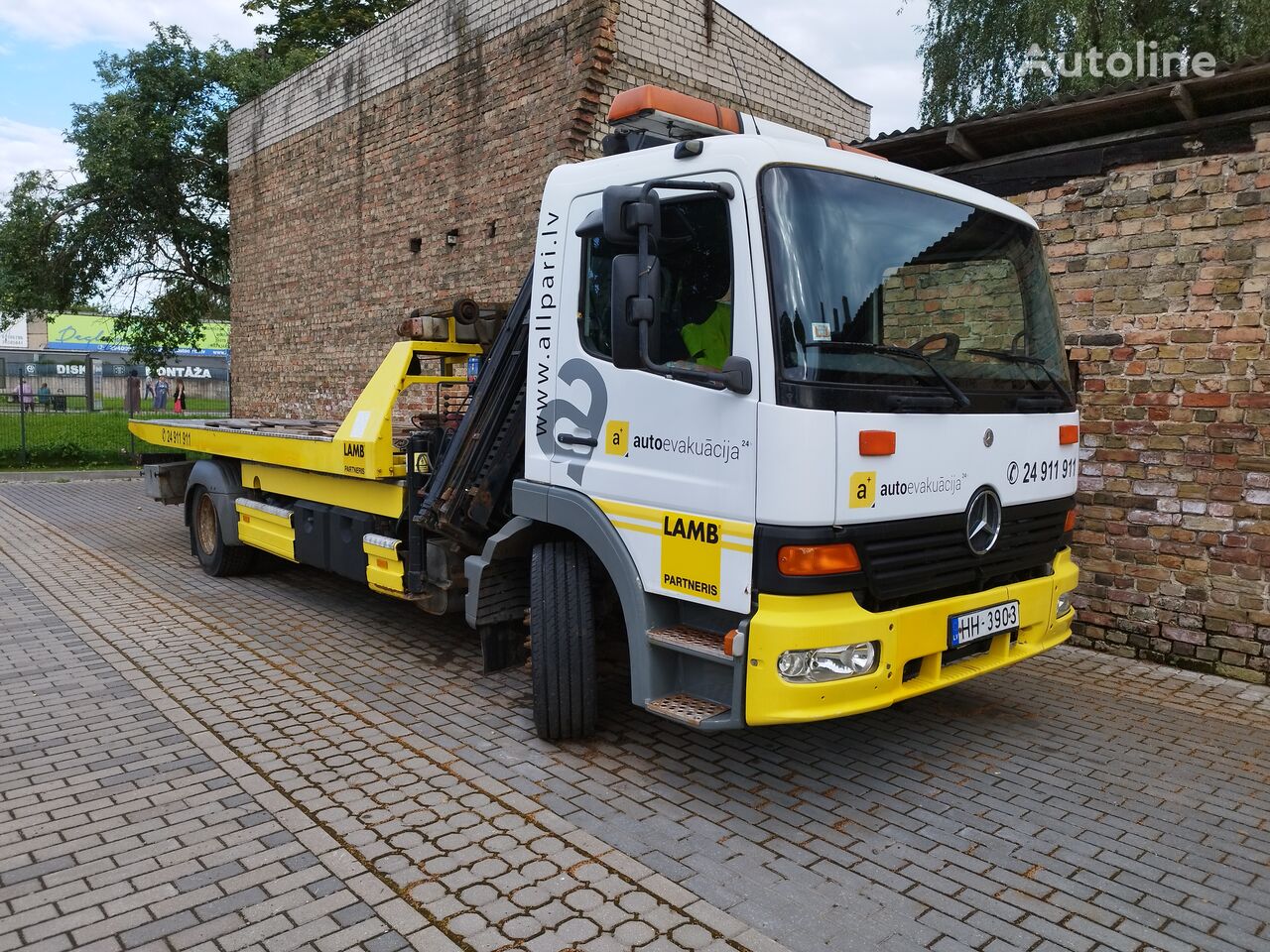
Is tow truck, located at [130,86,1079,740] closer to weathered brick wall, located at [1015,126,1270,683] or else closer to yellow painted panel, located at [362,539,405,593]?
yellow painted panel, located at [362,539,405,593]

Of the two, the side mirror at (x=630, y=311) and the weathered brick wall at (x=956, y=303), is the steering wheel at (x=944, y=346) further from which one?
the side mirror at (x=630, y=311)

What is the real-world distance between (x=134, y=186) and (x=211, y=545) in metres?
11.9

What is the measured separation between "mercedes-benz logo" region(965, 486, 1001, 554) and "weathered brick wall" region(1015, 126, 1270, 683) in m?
2.64

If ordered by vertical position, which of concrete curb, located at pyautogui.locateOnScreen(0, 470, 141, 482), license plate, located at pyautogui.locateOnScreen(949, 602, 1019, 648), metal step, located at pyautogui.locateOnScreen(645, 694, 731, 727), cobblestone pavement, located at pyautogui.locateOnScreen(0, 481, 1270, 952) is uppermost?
license plate, located at pyautogui.locateOnScreen(949, 602, 1019, 648)

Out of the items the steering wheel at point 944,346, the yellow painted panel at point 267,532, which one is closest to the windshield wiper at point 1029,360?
the steering wheel at point 944,346

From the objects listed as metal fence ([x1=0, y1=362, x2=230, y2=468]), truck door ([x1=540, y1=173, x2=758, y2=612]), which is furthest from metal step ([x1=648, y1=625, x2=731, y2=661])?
metal fence ([x1=0, y1=362, x2=230, y2=468])

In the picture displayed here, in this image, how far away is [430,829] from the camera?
371 cm

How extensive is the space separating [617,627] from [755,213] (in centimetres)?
220

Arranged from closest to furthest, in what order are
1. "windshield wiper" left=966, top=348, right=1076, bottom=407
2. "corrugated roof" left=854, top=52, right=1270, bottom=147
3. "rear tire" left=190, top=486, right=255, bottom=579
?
"windshield wiper" left=966, top=348, right=1076, bottom=407 < "corrugated roof" left=854, top=52, right=1270, bottom=147 < "rear tire" left=190, top=486, right=255, bottom=579

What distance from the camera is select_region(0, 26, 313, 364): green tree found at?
17172mm

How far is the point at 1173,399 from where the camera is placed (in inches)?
235

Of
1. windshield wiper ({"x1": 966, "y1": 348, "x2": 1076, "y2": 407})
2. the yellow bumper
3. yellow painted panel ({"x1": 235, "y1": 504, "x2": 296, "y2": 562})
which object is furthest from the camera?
yellow painted panel ({"x1": 235, "y1": 504, "x2": 296, "y2": 562})

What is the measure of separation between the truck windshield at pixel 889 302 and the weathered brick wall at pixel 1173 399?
80.4 inches

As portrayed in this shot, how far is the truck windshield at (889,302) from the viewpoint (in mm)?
3578
